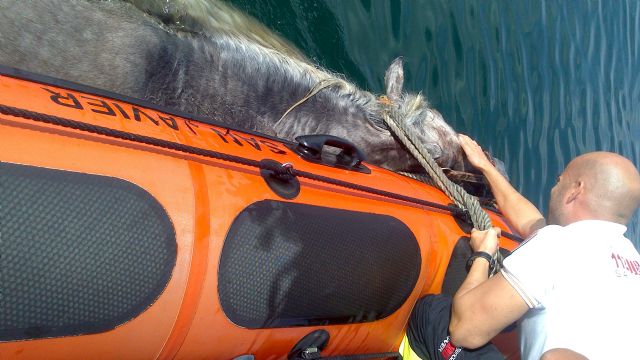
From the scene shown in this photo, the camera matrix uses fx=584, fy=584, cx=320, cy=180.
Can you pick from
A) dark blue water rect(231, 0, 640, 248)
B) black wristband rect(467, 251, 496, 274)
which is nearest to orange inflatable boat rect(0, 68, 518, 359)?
black wristband rect(467, 251, 496, 274)

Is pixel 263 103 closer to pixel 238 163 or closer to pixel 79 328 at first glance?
pixel 238 163

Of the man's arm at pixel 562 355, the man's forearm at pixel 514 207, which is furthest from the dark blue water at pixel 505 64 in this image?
the man's arm at pixel 562 355

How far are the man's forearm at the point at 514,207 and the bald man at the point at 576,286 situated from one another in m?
0.74

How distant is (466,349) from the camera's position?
304 cm

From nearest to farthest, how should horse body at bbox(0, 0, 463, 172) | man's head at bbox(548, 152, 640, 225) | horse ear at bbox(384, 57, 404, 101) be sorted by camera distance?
man's head at bbox(548, 152, 640, 225) → horse body at bbox(0, 0, 463, 172) → horse ear at bbox(384, 57, 404, 101)

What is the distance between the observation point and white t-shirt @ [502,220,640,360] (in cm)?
277

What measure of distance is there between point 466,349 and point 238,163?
1.54 metres

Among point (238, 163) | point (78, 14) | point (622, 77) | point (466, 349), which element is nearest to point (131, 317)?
point (238, 163)

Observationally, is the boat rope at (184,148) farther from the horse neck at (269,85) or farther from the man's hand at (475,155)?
the horse neck at (269,85)

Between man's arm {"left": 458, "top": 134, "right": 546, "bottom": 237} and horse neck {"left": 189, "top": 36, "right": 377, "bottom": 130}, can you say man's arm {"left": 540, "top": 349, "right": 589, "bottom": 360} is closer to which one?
man's arm {"left": 458, "top": 134, "right": 546, "bottom": 237}

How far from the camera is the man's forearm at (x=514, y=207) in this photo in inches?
158

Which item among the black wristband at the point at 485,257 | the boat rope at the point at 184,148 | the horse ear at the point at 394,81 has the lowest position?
the black wristband at the point at 485,257

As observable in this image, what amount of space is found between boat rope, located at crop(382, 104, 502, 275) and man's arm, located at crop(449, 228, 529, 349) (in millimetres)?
415

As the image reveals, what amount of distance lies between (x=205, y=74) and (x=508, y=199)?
2337mm
